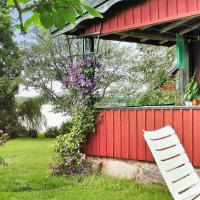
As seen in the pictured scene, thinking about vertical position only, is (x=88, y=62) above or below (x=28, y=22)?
above

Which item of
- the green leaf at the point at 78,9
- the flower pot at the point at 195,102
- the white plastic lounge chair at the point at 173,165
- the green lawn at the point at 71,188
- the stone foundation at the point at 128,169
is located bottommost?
the green lawn at the point at 71,188

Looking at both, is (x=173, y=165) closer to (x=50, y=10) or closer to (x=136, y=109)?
(x=136, y=109)

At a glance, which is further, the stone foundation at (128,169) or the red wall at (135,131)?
the stone foundation at (128,169)

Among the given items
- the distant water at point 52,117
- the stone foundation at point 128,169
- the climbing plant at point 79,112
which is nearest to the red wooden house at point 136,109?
the stone foundation at point 128,169

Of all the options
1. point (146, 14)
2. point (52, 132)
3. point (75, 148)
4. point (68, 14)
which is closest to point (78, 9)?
point (68, 14)

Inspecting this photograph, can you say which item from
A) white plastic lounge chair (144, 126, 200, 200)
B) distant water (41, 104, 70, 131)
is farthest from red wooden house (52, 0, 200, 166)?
distant water (41, 104, 70, 131)

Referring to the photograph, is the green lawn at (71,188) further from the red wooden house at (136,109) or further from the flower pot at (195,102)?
the flower pot at (195,102)

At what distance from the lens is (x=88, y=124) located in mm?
7766

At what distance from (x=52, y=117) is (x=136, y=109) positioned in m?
14.1

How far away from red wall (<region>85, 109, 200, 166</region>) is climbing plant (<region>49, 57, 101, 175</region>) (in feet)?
0.68

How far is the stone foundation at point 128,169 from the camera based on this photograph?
6906 millimetres

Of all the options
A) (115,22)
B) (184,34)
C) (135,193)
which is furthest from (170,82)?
(135,193)

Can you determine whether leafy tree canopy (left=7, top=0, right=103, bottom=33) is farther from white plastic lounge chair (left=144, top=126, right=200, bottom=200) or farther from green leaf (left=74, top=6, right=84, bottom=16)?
white plastic lounge chair (left=144, top=126, right=200, bottom=200)

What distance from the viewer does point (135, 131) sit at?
23.8 feet
